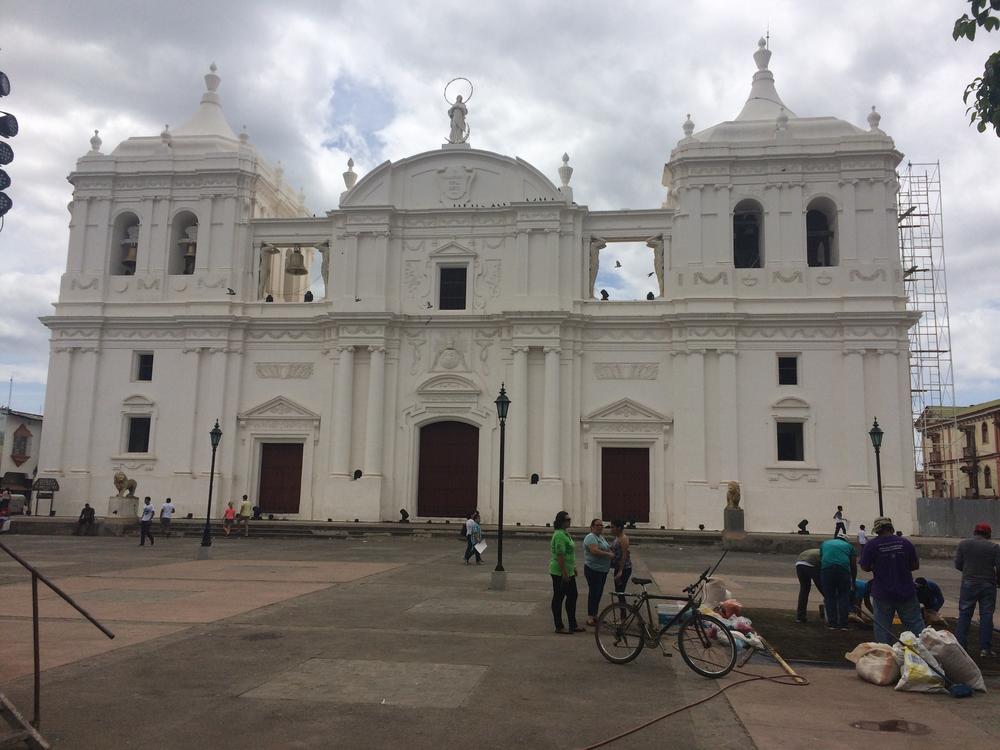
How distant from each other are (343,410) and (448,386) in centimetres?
425

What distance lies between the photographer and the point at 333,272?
3206 cm

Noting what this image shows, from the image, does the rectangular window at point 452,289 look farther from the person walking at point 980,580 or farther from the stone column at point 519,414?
the person walking at point 980,580

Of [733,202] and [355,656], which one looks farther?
[733,202]

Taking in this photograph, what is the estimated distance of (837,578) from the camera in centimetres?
1065

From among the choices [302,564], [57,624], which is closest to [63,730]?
[57,624]

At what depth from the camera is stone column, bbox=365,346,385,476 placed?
30.2m

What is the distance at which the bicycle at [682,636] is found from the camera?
8320 mm

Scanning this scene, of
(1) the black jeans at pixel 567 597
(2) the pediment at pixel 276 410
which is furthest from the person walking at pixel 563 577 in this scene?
(2) the pediment at pixel 276 410

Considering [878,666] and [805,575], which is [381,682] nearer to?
[878,666]

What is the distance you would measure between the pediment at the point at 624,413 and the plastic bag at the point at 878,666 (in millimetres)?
21534

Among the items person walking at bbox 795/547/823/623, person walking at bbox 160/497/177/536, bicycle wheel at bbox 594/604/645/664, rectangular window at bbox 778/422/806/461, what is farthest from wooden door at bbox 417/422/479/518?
bicycle wheel at bbox 594/604/645/664

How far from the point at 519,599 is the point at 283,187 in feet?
98.1

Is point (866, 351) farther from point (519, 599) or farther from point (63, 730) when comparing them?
point (63, 730)

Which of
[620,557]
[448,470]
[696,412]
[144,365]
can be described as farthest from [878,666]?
[144,365]
